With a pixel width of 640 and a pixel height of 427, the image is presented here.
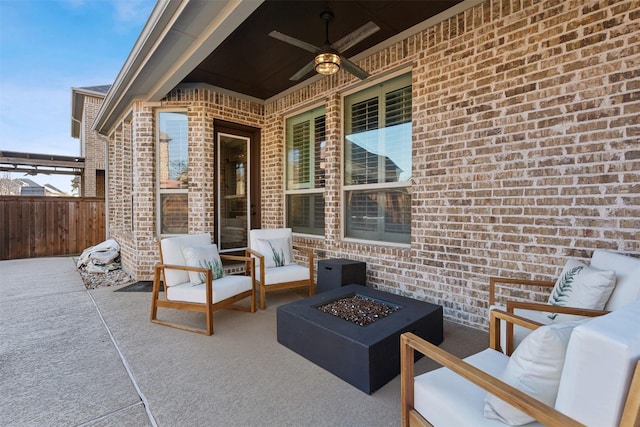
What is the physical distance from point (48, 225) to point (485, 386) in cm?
987

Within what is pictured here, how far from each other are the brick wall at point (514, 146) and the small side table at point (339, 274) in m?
0.23

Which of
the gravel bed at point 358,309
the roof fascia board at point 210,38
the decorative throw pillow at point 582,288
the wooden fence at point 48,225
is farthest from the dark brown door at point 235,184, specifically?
the wooden fence at point 48,225

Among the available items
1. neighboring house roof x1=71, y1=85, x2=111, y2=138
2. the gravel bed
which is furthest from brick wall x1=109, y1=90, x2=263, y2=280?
neighboring house roof x1=71, y1=85, x2=111, y2=138

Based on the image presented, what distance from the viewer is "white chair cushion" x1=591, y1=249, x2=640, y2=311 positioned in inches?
73.2

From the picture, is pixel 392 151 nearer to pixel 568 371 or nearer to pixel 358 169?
pixel 358 169

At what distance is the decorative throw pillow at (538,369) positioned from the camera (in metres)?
1.05

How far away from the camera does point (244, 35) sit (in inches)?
137

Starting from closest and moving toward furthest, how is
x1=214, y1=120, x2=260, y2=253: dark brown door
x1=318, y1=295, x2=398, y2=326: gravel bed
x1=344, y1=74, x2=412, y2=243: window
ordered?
x1=318, y1=295, x2=398, y2=326: gravel bed < x1=344, y1=74, x2=412, y2=243: window < x1=214, y1=120, x2=260, y2=253: dark brown door

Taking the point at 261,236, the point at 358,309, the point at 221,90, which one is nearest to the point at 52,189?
the point at 221,90

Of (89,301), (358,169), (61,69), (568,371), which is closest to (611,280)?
(568,371)

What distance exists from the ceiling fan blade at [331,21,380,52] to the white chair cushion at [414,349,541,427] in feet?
9.12

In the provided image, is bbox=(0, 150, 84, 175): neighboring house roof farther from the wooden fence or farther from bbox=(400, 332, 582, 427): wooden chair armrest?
bbox=(400, 332, 582, 427): wooden chair armrest

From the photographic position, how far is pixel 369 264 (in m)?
4.06

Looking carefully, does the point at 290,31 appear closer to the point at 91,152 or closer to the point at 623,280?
the point at 623,280
